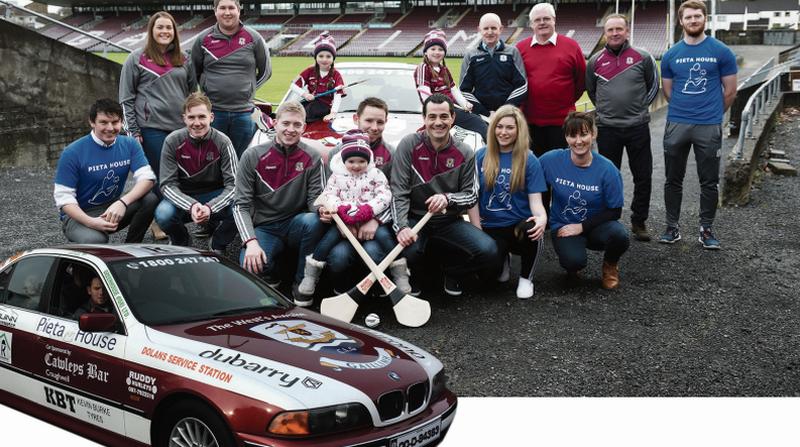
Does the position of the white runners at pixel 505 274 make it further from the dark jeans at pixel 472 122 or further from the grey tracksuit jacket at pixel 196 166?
the grey tracksuit jacket at pixel 196 166

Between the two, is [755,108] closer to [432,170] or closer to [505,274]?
[505,274]

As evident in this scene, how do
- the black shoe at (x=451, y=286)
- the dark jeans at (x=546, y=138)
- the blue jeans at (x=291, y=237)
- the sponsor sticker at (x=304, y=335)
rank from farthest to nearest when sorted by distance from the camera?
the dark jeans at (x=546, y=138)
the black shoe at (x=451, y=286)
the blue jeans at (x=291, y=237)
the sponsor sticker at (x=304, y=335)

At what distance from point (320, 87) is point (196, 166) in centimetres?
228

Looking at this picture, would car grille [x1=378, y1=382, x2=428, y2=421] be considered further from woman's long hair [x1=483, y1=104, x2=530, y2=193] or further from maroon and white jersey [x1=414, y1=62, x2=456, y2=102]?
maroon and white jersey [x1=414, y1=62, x2=456, y2=102]

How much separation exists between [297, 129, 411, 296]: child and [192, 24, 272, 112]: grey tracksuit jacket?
7.67ft

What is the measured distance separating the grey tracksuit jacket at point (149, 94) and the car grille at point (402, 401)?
16.5ft

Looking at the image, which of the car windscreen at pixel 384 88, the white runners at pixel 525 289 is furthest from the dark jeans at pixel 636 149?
the white runners at pixel 525 289

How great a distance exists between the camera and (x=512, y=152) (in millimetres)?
6523

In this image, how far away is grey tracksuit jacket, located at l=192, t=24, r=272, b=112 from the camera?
7988mm

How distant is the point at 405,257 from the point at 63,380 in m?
2.89

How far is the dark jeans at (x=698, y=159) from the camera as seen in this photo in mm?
7621

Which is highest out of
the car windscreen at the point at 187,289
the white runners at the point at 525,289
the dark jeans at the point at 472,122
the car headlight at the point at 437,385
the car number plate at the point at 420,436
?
the dark jeans at the point at 472,122

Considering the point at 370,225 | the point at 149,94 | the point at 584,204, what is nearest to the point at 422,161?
the point at 370,225

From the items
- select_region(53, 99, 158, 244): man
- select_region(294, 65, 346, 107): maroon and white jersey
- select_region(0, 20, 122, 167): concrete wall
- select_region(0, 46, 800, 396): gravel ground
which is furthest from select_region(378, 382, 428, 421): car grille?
select_region(0, 20, 122, 167): concrete wall
